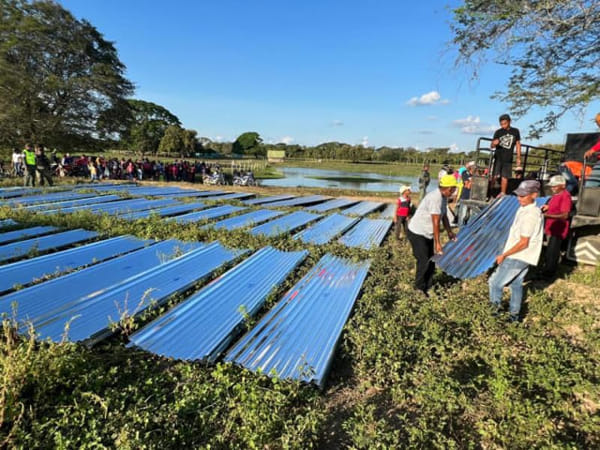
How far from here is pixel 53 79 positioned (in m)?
17.0

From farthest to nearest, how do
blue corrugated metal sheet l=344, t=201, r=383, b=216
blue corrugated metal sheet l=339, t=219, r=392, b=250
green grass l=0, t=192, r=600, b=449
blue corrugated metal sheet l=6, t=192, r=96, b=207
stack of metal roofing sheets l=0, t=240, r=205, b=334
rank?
blue corrugated metal sheet l=344, t=201, r=383, b=216, blue corrugated metal sheet l=6, t=192, r=96, b=207, blue corrugated metal sheet l=339, t=219, r=392, b=250, stack of metal roofing sheets l=0, t=240, r=205, b=334, green grass l=0, t=192, r=600, b=449

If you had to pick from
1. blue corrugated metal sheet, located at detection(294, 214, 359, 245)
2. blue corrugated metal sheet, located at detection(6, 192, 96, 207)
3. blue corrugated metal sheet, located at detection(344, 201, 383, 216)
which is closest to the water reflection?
blue corrugated metal sheet, located at detection(344, 201, 383, 216)

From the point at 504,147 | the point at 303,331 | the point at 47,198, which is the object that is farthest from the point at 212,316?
the point at 47,198

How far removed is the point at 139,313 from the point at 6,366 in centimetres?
115

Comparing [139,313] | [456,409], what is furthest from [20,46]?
[456,409]

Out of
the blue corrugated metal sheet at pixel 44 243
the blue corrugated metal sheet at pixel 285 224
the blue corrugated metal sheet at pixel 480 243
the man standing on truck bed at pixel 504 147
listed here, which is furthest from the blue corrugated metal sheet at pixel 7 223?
the man standing on truck bed at pixel 504 147

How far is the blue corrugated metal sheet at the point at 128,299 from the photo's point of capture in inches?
102

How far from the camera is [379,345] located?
8.64 feet

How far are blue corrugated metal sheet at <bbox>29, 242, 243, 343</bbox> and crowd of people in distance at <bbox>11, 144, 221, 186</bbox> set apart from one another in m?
10.5

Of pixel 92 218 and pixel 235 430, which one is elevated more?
pixel 92 218

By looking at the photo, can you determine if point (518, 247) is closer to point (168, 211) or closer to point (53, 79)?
point (168, 211)

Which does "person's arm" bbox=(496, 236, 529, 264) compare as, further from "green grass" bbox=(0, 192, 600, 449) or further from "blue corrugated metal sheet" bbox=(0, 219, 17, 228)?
"blue corrugated metal sheet" bbox=(0, 219, 17, 228)

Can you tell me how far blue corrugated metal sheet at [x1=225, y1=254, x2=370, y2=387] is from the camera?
2.36 meters

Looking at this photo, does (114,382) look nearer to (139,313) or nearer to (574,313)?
(139,313)
